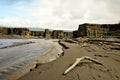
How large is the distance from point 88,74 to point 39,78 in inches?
84.5

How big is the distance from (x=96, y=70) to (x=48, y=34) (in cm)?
14337

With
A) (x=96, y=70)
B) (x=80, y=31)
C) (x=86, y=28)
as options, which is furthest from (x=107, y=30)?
(x=96, y=70)

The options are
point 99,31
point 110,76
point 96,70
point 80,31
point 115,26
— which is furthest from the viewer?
point 80,31

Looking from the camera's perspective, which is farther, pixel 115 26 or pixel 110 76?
pixel 115 26

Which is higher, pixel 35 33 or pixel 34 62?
pixel 35 33

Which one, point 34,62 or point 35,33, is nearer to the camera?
point 34,62

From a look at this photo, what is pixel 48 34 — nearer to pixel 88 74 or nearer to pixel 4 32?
pixel 4 32

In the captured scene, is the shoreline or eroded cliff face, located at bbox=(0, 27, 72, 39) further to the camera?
eroded cliff face, located at bbox=(0, 27, 72, 39)

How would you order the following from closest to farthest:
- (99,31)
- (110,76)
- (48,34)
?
(110,76) < (99,31) < (48,34)

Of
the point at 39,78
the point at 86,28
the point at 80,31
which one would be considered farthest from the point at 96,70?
the point at 80,31

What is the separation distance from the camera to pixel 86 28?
86.7m

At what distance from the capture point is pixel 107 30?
266 ft

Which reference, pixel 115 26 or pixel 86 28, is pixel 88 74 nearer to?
pixel 115 26

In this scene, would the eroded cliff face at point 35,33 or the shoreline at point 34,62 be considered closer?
the shoreline at point 34,62
